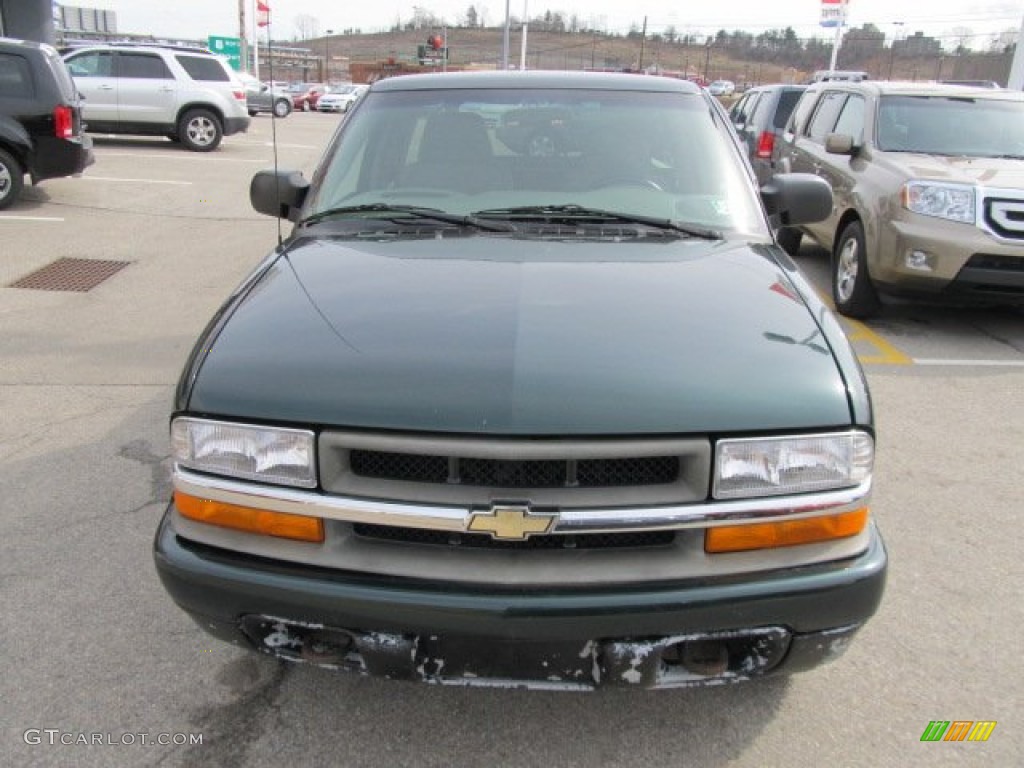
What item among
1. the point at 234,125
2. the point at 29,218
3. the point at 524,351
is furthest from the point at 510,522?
the point at 234,125

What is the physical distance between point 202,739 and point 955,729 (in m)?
2.13

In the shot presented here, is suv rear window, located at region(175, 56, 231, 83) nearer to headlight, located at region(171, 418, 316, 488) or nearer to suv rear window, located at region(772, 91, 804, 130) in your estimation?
suv rear window, located at region(772, 91, 804, 130)

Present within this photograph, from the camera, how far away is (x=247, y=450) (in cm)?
200

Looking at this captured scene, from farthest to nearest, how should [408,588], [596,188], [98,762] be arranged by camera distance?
[596,188]
[98,762]
[408,588]

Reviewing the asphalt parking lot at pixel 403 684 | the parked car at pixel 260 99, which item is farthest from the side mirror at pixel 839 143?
the parked car at pixel 260 99

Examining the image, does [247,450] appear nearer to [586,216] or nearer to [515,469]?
[515,469]

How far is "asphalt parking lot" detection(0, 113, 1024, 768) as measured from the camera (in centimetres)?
231

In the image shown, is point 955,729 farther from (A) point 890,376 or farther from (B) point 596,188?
(A) point 890,376

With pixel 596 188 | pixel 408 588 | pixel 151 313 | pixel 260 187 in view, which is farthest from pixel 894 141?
pixel 408 588

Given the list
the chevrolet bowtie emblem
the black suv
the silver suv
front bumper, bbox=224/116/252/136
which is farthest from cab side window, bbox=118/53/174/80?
the chevrolet bowtie emblem

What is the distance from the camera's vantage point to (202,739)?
2330 mm

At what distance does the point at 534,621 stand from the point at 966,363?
5141mm

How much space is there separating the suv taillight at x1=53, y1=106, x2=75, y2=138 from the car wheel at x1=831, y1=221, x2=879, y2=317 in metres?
8.74

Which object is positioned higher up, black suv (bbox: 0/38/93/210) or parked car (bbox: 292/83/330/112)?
black suv (bbox: 0/38/93/210)
